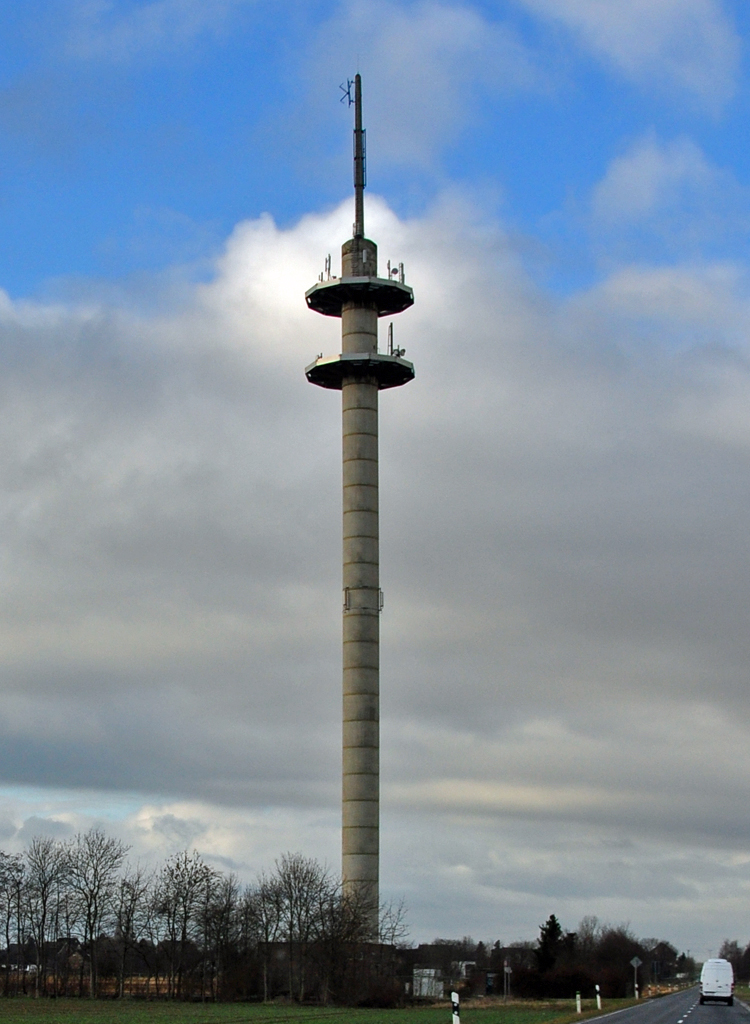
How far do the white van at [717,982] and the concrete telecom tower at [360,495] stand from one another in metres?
20.5

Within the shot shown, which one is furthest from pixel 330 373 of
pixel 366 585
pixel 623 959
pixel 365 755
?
pixel 623 959

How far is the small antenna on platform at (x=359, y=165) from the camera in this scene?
9575 cm

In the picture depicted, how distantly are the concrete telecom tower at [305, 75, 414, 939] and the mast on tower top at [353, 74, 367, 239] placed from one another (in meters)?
0.07

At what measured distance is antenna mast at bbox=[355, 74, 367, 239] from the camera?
95750 millimetres

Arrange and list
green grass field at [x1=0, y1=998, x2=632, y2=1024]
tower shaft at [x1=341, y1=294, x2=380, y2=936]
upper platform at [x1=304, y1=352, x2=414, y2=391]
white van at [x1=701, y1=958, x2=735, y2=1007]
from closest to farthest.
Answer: green grass field at [x1=0, y1=998, x2=632, y2=1024], white van at [x1=701, y1=958, x2=735, y2=1007], tower shaft at [x1=341, y1=294, x2=380, y2=936], upper platform at [x1=304, y1=352, x2=414, y2=391]

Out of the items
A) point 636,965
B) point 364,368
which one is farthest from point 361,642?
point 636,965

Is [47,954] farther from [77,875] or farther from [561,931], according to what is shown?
[561,931]

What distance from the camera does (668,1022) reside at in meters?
46.4

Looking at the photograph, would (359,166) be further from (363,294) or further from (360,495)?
(360,495)

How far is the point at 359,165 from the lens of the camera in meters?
95.9

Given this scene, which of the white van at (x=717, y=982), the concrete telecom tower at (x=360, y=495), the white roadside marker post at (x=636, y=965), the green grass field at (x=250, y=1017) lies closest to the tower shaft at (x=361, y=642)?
the concrete telecom tower at (x=360, y=495)

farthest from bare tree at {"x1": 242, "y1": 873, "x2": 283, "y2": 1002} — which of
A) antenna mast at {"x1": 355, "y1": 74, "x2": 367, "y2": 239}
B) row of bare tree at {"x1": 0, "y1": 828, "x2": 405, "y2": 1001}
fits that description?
antenna mast at {"x1": 355, "y1": 74, "x2": 367, "y2": 239}

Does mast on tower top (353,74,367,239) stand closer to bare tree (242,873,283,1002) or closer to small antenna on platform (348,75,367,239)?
small antenna on platform (348,75,367,239)

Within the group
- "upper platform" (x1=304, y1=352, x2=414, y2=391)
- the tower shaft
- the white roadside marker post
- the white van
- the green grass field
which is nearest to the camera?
the green grass field
